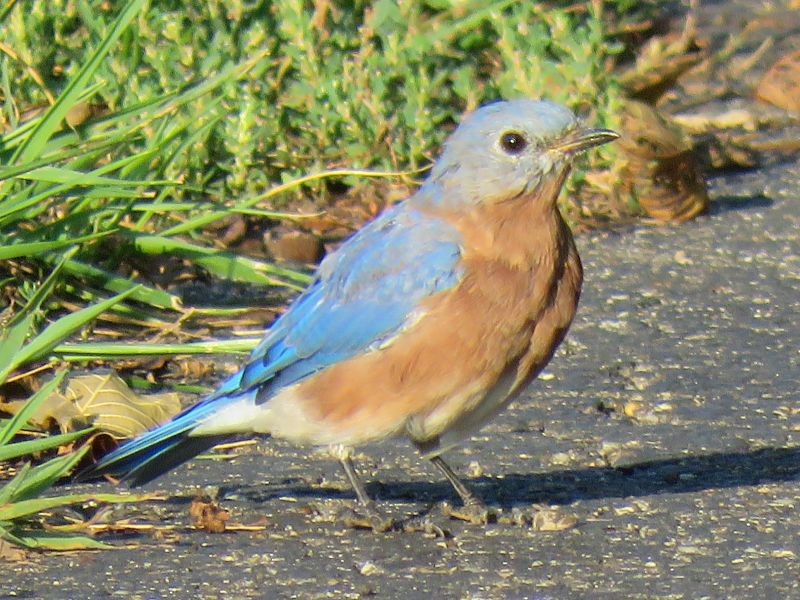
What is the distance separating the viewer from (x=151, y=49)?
6051mm

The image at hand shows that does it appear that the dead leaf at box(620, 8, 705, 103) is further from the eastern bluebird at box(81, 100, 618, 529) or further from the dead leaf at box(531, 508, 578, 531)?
the dead leaf at box(531, 508, 578, 531)

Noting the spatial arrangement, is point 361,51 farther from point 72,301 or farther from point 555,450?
point 555,450

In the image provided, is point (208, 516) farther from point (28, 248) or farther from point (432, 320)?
point (28, 248)

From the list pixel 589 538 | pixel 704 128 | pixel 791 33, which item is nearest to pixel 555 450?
pixel 589 538

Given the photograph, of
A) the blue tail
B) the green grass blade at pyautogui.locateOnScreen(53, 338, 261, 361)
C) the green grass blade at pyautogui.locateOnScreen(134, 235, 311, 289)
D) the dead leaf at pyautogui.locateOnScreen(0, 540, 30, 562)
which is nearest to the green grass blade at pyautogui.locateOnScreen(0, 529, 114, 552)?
the dead leaf at pyautogui.locateOnScreen(0, 540, 30, 562)

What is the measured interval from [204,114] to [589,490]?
1.77 metres

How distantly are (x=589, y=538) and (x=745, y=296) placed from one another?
82.5 inches

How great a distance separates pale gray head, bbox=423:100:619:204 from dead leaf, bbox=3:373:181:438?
40.6 inches

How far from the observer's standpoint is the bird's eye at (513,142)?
4.18 m

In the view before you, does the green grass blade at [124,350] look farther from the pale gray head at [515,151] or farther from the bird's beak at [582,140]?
the bird's beak at [582,140]

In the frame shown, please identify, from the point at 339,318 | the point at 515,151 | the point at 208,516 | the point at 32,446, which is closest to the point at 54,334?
the point at 32,446

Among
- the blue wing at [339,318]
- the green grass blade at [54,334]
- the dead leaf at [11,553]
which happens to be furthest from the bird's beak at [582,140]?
the dead leaf at [11,553]

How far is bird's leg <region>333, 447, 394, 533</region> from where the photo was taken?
4068 mm

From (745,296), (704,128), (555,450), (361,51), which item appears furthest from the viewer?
(704,128)
